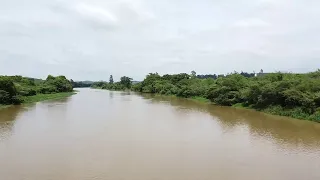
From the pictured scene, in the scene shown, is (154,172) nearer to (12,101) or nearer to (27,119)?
(27,119)

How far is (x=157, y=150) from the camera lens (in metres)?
12.9

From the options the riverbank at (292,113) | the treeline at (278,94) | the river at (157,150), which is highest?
the treeline at (278,94)

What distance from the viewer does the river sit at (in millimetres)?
10039

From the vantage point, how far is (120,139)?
14.9 metres

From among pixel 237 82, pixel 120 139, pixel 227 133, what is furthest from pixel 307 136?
pixel 237 82

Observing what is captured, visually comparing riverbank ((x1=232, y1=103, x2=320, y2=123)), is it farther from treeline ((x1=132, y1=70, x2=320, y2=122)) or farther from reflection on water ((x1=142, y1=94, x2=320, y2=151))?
reflection on water ((x1=142, y1=94, x2=320, y2=151))

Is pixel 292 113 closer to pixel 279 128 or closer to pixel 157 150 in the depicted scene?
pixel 279 128

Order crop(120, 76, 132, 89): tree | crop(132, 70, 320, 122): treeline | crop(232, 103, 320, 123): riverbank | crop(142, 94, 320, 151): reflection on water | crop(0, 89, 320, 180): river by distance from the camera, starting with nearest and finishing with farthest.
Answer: crop(0, 89, 320, 180): river, crop(142, 94, 320, 151): reflection on water, crop(232, 103, 320, 123): riverbank, crop(132, 70, 320, 122): treeline, crop(120, 76, 132, 89): tree

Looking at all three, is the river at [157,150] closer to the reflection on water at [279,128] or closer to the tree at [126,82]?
the reflection on water at [279,128]

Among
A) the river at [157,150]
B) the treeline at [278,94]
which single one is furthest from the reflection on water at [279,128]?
the treeline at [278,94]

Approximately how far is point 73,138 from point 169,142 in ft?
15.8

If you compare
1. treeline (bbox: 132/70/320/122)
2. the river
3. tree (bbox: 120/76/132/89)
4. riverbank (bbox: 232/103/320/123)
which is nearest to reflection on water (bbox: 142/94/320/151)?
the river

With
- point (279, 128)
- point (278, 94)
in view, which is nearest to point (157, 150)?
point (279, 128)

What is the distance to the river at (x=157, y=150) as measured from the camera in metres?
10.0
